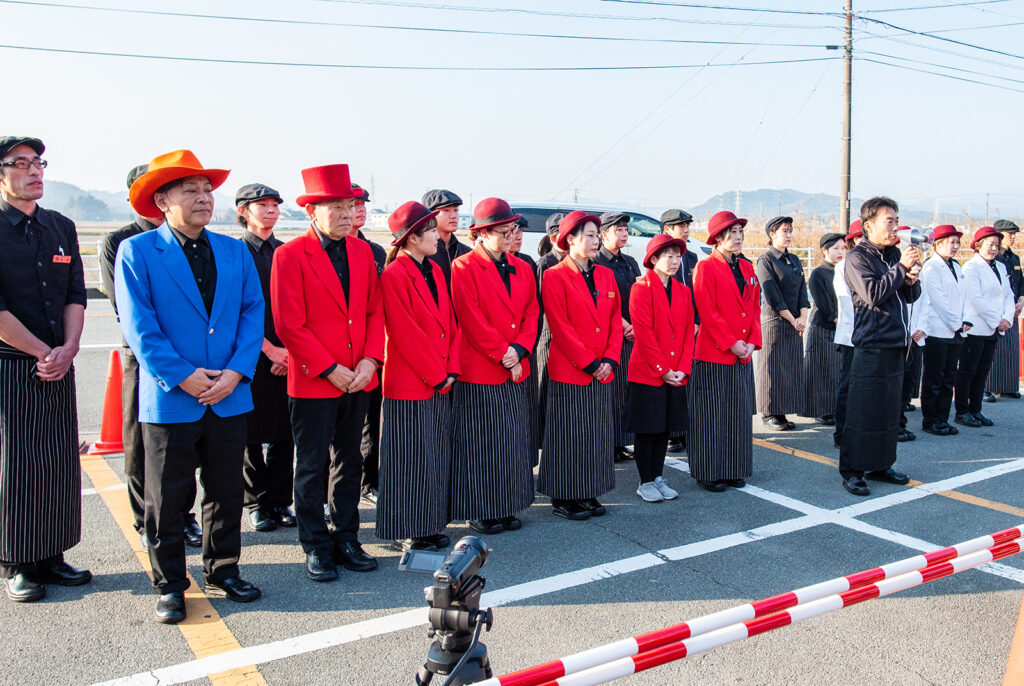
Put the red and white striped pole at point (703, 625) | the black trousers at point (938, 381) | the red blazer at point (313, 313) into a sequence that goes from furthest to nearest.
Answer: the black trousers at point (938, 381)
the red blazer at point (313, 313)
the red and white striped pole at point (703, 625)

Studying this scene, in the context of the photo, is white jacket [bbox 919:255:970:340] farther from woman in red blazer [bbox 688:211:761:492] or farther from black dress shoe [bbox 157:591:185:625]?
black dress shoe [bbox 157:591:185:625]

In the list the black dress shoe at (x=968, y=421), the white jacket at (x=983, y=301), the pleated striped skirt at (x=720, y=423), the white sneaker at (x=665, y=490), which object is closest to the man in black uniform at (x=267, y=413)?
the white sneaker at (x=665, y=490)

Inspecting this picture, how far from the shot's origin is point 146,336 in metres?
3.70

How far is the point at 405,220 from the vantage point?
467 centimetres

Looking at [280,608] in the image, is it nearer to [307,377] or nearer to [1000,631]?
[307,377]

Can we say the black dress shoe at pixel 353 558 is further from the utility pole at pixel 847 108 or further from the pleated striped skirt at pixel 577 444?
the utility pole at pixel 847 108

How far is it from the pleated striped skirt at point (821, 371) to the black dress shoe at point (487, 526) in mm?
4295

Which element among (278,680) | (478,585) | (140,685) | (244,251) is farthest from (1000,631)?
(244,251)

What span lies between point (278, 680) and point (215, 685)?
0.79 ft

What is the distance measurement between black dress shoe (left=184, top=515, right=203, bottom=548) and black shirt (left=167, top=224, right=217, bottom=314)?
1527 millimetres

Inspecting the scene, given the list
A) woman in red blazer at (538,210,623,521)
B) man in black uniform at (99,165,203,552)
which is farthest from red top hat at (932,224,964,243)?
man in black uniform at (99,165,203,552)

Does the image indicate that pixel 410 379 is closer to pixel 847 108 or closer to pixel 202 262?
pixel 202 262

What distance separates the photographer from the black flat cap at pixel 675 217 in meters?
7.44

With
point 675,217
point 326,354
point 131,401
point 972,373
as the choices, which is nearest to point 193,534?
point 131,401
